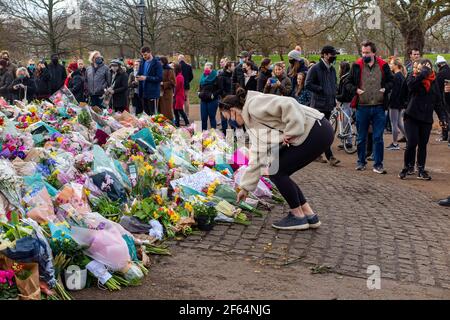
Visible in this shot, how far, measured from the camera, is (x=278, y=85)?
9.89 metres

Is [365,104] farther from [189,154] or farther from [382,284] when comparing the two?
[382,284]

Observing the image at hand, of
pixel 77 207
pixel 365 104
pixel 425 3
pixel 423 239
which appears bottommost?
pixel 423 239

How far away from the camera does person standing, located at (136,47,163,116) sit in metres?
12.8

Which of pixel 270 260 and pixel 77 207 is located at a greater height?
pixel 77 207

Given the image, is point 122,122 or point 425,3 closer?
point 122,122

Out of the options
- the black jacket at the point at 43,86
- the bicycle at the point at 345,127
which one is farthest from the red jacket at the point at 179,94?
the bicycle at the point at 345,127

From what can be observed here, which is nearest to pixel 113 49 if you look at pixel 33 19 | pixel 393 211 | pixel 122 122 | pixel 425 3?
pixel 33 19

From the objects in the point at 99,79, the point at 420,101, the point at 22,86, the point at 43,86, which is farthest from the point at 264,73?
the point at 22,86

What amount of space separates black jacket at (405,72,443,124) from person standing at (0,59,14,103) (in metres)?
11.1

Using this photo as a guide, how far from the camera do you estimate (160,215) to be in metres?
5.77

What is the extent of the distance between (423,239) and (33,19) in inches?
1274

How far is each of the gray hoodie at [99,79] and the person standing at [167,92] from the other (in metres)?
1.84

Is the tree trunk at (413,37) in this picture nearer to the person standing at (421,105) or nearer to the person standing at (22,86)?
the person standing at (421,105)

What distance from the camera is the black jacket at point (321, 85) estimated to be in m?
9.90
